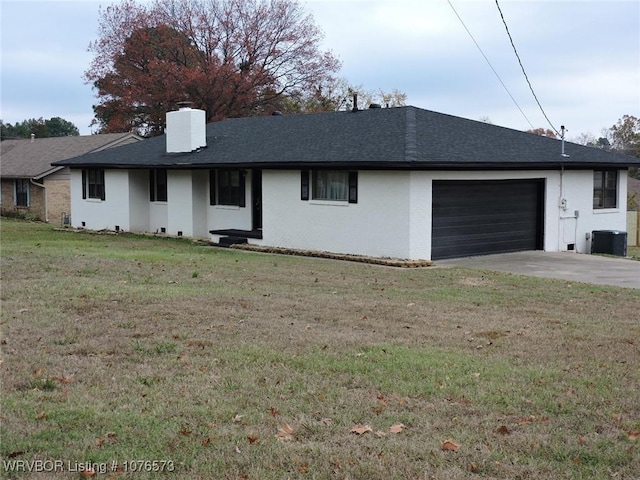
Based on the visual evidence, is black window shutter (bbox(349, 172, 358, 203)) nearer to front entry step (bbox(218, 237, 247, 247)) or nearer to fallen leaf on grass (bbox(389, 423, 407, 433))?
front entry step (bbox(218, 237, 247, 247))

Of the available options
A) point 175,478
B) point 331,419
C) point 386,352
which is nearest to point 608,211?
point 386,352

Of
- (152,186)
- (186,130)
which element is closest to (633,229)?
(186,130)

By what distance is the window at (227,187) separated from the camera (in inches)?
983

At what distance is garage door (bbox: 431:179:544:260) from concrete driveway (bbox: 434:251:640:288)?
39 centimetres

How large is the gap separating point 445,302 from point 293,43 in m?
42.1

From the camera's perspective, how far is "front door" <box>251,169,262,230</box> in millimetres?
24422

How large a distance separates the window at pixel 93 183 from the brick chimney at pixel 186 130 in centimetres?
378

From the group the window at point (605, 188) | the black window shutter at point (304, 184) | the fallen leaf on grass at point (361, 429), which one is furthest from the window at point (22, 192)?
the fallen leaf on grass at point (361, 429)

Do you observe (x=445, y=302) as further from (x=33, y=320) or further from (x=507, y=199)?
(x=507, y=199)

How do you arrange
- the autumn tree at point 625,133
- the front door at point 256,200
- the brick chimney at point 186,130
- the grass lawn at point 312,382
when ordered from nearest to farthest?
the grass lawn at point 312,382 → the front door at point 256,200 → the brick chimney at point 186,130 → the autumn tree at point 625,133

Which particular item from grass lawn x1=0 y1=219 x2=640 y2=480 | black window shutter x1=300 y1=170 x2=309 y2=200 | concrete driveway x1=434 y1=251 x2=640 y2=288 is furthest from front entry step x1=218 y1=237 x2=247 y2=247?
grass lawn x1=0 y1=219 x2=640 y2=480

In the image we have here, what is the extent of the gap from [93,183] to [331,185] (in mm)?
12942

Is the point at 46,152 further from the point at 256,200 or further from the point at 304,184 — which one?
the point at 304,184

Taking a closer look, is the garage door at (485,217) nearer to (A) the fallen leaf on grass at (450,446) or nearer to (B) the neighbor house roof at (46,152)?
(A) the fallen leaf on grass at (450,446)
